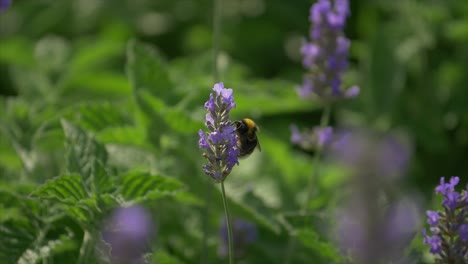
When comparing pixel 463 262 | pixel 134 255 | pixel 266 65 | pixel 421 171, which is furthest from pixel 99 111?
pixel 266 65

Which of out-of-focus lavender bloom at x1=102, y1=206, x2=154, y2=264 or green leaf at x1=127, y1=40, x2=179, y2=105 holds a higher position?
green leaf at x1=127, y1=40, x2=179, y2=105

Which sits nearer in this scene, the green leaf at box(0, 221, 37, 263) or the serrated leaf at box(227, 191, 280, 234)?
the green leaf at box(0, 221, 37, 263)

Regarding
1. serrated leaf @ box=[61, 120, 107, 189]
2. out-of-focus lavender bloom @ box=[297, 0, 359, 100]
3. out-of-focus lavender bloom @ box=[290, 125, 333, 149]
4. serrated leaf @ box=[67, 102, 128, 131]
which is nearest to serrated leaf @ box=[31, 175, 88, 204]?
serrated leaf @ box=[61, 120, 107, 189]

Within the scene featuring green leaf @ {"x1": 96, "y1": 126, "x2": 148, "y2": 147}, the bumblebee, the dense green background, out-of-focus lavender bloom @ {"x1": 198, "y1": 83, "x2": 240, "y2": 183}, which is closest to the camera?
out-of-focus lavender bloom @ {"x1": 198, "y1": 83, "x2": 240, "y2": 183}

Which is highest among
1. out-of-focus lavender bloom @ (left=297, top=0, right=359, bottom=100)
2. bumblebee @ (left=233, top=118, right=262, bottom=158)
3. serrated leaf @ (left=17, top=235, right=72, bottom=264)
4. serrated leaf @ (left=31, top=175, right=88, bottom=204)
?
out-of-focus lavender bloom @ (left=297, top=0, right=359, bottom=100)

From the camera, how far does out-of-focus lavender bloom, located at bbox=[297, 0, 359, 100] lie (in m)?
2.95

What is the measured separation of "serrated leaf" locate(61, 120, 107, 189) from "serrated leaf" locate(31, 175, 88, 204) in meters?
0.14

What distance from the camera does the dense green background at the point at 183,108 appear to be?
2.64m

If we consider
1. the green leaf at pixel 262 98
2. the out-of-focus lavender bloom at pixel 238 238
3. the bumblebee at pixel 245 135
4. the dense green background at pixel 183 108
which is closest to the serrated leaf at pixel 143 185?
the dense green background at pixel 183 108

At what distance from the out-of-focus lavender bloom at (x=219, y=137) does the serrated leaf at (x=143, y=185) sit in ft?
1.35

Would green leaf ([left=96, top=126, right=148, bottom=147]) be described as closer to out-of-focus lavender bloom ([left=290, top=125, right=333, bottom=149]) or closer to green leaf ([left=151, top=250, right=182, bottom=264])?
green leaf ([left=151, top=250, right=182, bottom=264])

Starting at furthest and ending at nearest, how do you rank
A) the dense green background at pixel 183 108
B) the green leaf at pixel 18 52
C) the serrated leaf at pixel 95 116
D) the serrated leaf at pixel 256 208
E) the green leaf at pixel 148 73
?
the green leaf at pixel 18 52, the green leaf at pixel 148 73, the serrated leaf at pixel 95 116, the serrated leaf at pixel 256 208, the dense green background at pixel 183 108

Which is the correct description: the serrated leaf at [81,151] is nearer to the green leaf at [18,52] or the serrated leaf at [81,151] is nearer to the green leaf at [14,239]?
the green leaf at [14,239]

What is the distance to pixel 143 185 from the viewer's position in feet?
8.18
